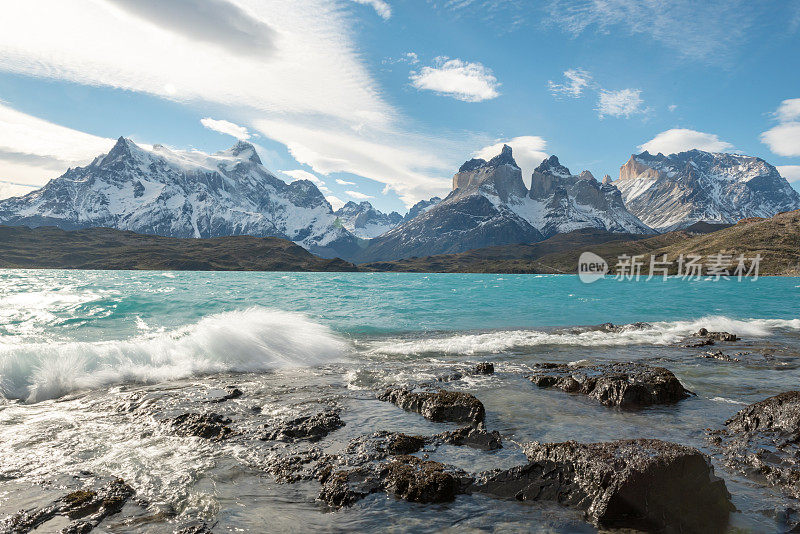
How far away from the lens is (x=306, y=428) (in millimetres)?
11797

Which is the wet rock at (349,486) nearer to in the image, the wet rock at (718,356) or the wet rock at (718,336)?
the wet rock at (718,356)

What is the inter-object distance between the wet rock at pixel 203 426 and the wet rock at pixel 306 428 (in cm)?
136

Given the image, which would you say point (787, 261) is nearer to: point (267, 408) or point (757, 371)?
Answer: point (757, 371)

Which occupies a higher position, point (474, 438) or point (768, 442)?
point (768, 442)

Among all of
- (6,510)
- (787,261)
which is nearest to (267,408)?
(6,510)

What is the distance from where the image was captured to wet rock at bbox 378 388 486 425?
41.9ft

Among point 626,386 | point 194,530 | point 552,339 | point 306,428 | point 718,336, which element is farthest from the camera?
point 718,336

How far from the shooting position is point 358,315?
4338cm

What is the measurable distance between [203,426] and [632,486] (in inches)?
441

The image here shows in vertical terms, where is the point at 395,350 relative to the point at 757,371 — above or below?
below

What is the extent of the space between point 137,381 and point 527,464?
1727 cm

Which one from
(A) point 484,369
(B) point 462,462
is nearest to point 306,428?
(B) point 462,462

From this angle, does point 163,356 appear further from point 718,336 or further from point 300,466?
point 718,336

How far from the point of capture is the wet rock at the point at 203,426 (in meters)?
11.6
